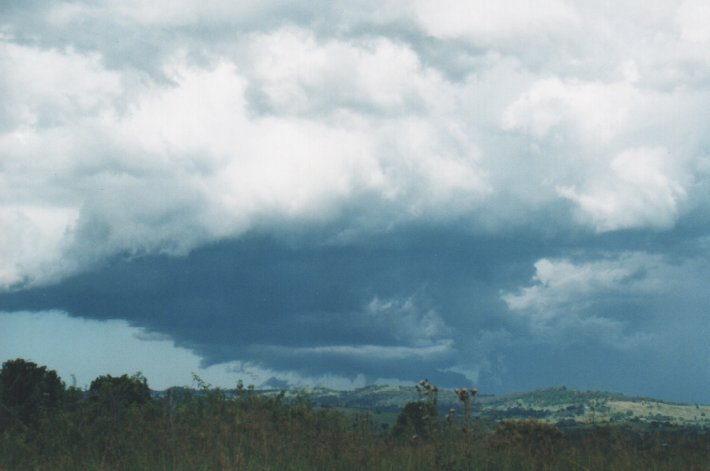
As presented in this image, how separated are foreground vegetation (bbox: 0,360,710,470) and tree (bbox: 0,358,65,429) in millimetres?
6730

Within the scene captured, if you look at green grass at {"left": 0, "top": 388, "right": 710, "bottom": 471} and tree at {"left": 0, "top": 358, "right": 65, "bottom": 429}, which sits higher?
tree at {"left": 0, "top": 358, "right": 65, "bottom": 429}

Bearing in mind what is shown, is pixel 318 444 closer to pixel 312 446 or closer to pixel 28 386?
pixel 312 446

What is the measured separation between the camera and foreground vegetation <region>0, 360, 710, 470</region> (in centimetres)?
1221

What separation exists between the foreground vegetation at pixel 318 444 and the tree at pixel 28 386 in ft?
22.1

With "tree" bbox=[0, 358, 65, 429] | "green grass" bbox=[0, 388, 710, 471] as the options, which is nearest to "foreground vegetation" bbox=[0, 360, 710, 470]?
"green grass" bbox=[0, 388, 710, 471]

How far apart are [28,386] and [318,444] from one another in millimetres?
15799

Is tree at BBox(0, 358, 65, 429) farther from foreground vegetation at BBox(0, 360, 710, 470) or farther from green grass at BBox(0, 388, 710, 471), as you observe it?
green grass at BBox(0, 388, 710, 471)

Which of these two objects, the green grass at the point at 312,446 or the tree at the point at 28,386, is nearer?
the green grass at the point at 312,446

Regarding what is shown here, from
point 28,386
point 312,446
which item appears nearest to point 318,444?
point 312,446

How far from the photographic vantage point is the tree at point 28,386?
25.0 m

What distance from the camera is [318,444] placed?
13.9m

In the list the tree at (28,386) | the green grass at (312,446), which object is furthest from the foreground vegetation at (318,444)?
the tree at (28,386)

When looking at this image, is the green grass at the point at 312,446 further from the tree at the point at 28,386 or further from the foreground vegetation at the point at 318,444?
the tree at the point at 28,386

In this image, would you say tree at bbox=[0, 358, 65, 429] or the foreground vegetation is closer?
the foreground vegetation
